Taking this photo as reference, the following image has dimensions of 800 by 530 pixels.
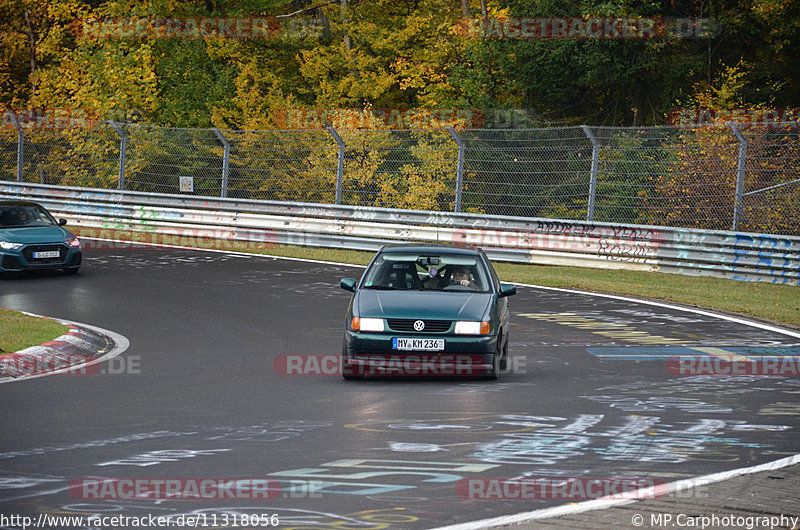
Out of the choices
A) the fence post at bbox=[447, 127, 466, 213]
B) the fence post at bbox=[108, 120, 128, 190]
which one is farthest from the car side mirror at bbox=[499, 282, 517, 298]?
the fence post at bbox=[108, 120, 128, 190]

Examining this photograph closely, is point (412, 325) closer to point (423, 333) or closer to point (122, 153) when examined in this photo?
point (423, 333)

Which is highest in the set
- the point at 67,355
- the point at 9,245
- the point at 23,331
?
the point at 9,245

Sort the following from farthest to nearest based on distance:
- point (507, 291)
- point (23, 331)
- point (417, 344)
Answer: point (23, 331) → point (507, 291) → point (417, 344)

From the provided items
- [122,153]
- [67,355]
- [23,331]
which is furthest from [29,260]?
[122,153]

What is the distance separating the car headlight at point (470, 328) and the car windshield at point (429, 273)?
87cm

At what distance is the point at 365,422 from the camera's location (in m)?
9.35

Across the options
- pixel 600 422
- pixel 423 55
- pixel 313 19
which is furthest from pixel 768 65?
pixel 600 422

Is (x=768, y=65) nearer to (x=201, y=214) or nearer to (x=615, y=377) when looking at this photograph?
(x=201, y=214)

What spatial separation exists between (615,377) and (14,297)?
1079cm

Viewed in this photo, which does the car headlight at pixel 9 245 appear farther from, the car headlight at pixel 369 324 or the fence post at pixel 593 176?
the car headlight at pixel 369 324

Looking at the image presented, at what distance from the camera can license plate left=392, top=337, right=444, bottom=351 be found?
449 inches

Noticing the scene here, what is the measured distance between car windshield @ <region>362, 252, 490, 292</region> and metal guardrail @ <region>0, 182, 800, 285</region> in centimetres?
984

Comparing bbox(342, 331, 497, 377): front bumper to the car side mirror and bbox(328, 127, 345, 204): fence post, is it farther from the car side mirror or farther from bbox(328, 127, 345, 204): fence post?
bbox(328, 127, 345, 204): fence post

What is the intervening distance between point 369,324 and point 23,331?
4.95 m
